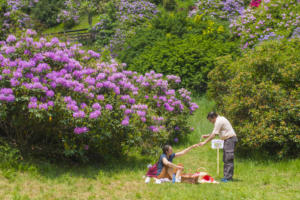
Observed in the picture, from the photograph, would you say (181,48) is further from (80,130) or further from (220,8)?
(80,130)

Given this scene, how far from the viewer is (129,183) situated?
6.26 m

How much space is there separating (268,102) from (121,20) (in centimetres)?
1288

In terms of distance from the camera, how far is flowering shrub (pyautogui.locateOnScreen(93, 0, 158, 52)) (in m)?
17.3

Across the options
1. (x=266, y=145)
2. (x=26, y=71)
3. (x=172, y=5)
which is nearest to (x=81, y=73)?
(x=26, y=71)

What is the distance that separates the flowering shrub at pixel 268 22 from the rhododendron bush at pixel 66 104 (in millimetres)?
7691

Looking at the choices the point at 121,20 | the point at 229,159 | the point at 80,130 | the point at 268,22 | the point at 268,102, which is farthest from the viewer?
the point at 121,20

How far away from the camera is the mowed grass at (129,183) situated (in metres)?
5.35

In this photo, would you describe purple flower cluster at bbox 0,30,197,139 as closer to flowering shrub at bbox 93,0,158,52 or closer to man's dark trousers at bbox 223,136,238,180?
man's dark trousers at bbox 223,136,238,180

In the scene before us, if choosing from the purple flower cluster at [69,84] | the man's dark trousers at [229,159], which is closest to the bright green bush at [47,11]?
the purple flower cluster at [69,84]

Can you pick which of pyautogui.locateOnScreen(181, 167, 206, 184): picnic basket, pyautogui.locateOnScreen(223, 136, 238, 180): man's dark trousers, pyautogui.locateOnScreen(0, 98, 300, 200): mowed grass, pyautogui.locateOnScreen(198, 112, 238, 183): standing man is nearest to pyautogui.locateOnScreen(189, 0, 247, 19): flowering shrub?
pyautogui.locateOnScreen(0, 98, 300, 200): mowed grass

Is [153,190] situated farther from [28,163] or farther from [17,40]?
[17,40]

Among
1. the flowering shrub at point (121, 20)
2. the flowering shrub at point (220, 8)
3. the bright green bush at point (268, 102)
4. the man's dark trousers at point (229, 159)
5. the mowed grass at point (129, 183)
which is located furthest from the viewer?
the flowering shrub at point (220, 8)

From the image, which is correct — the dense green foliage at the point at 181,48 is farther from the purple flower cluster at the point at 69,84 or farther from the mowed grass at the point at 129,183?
the mowed grass at the point at 129,183

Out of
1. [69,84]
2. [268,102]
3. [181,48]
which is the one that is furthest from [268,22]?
[69,84]
